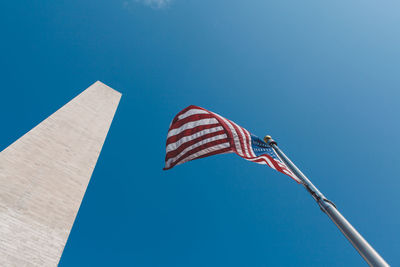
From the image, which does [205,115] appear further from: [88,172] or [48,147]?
[48,147]

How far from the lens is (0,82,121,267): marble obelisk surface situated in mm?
7258

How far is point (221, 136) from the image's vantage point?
5.79 meters

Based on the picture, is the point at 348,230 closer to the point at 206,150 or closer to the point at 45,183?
the point at 206,150

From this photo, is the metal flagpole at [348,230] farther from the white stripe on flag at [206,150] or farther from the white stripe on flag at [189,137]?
the white stripe on flag at [189,137]

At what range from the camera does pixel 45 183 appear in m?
8.86

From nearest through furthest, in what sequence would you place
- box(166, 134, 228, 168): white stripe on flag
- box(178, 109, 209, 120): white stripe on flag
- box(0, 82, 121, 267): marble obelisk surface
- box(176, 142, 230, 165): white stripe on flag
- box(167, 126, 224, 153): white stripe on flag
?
box(176, 142, 230, 165): white stripe on flag
box(166, 134, 228, 168): white stripe on flag
box(167, 126, 224, 153): white stripe on flag
box(178, 109, 209, 120): white stripe on flag
box(0, 82, 121, 267): marble obelisk surface

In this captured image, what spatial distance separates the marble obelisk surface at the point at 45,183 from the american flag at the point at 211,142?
4739mm

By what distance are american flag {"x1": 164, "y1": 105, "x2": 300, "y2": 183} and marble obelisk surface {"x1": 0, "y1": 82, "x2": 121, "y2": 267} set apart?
4739 millimetres

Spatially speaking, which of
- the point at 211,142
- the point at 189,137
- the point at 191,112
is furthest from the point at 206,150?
the point at 191,112

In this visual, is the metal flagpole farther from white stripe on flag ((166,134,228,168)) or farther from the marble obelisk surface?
the marble obelisk surface

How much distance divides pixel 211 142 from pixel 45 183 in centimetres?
665

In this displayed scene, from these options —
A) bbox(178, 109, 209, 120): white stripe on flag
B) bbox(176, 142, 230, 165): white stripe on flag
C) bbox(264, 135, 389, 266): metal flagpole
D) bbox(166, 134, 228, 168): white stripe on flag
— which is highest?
bbox(178, 109, 209, 120): white stripe on flag

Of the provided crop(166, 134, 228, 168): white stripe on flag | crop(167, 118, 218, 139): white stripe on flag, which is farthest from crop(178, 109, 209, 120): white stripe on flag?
crop(166, 134, 228, 168): white stripe on flag

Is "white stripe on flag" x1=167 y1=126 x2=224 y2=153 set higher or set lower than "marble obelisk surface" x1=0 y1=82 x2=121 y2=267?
lower
